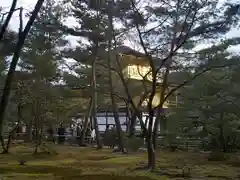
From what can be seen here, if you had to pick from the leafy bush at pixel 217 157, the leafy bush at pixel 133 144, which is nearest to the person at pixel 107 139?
the leafy bush at pixel 133 144

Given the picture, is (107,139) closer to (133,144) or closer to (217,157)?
(133,144)

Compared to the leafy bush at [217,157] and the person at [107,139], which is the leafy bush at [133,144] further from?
Answer: the leafy bush at [217,157]

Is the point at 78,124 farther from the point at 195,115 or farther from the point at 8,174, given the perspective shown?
the point at 8,174

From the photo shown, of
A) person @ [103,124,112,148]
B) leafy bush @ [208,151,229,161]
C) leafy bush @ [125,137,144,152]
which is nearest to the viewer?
leafy bush @ [208,151,229,161]

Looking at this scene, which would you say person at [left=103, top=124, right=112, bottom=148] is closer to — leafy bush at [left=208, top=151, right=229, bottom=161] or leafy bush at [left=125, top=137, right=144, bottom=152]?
leafy bush at [left=125, top=137, right=144, bottom=152]

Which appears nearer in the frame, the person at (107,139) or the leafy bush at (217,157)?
the leafy bush at (217,157)

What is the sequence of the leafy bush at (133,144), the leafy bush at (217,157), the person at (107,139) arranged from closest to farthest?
the leafy bush at (217,157) → the leafy bush at (133,144) → the person at (107,139)

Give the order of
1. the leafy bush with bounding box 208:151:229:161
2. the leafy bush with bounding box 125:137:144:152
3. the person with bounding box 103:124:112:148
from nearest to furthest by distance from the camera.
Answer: the leafy bush with bounding box 208:151:229:161 → the leafy bush with bounding box 125:137:144:152 → the person with bounding box 103:124:112:148

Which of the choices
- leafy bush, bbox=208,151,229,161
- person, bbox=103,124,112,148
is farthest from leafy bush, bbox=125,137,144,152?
leafy bush, bbox=208,151,229,161

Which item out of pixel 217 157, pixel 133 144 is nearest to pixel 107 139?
pixel 133 144

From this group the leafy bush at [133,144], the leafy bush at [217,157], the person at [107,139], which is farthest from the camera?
the person at [107,139]

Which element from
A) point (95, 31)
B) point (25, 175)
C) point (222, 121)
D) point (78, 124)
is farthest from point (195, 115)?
point (78, 124)

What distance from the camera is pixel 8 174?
441 inches

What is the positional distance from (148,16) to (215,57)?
2.46m
